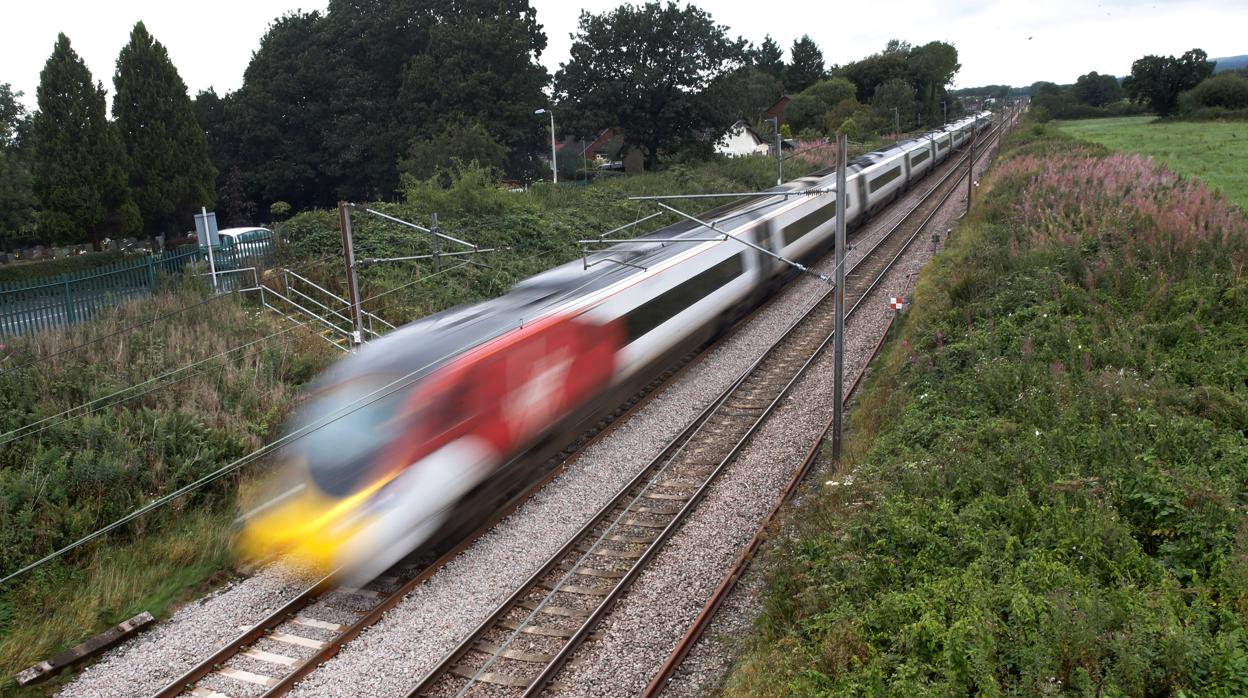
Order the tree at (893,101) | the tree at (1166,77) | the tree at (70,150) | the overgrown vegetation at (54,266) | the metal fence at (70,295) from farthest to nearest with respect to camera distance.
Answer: the tree at (893,101) → the tree at (1166,77) → the tree at (70,150) → the overgrown vegetation at (54,266) → the metal fence at (70,295)

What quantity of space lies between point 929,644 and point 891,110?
71915 millimetres

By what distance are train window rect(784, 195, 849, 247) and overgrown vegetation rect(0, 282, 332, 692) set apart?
12902 mm

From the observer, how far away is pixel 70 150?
111ft

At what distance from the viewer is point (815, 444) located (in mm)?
13398

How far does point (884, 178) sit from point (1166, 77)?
4401cm

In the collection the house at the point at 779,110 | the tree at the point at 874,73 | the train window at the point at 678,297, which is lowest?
the train window at the point at 678,297

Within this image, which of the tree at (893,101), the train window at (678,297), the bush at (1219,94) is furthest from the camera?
the tree at (893,101)

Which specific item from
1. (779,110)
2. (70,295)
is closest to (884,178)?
(70,295)

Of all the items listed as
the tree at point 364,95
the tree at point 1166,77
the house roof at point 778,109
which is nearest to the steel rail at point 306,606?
the tree at point 364,95

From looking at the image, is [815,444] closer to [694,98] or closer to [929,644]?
[929,644]

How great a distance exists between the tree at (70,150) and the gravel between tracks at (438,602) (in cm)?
3095

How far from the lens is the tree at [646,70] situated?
136 feet

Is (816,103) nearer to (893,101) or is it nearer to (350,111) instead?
(893,101)

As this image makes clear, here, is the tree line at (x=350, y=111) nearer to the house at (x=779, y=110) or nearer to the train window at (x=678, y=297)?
the train window at (x=678, y=297)
